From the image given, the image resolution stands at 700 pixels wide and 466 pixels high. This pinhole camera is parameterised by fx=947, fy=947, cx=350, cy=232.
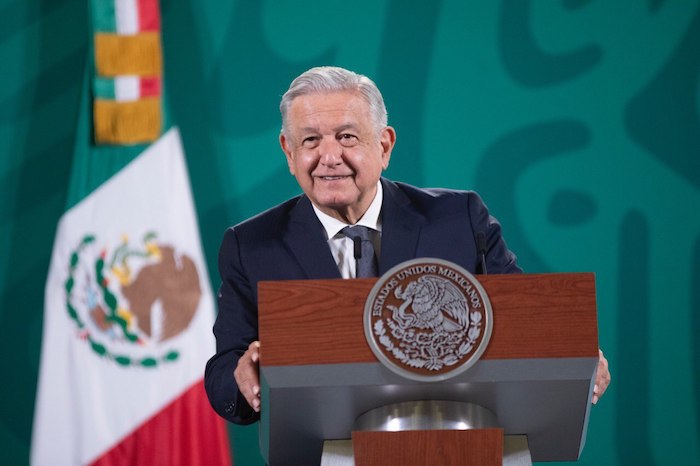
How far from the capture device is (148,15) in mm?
3969

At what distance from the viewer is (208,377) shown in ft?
6.56

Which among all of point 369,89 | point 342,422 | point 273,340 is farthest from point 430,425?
point 369,89

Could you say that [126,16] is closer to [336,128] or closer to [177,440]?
[177,440]

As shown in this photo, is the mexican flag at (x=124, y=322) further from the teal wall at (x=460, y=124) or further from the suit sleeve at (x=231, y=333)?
the suit sleeve at (x=231, y=333)

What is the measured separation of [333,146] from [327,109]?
86mm

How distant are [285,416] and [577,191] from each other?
9.19 ft

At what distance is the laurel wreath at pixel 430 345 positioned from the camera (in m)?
1.44

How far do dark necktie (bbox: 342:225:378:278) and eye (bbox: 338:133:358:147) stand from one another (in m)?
0.19

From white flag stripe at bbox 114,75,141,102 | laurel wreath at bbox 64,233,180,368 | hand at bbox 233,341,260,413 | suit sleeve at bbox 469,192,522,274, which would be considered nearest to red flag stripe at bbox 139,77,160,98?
white flag stripe at bbox 114,75,141,102

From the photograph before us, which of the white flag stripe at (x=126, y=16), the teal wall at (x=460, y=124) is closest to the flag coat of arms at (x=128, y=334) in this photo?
the teal wall at (x=460, y=124)

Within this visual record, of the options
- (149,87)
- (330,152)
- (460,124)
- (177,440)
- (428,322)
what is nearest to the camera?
(428,322)

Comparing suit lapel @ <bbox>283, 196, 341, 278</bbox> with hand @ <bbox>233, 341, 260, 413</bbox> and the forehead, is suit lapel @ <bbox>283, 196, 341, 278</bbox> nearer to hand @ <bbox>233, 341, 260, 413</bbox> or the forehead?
the forehead

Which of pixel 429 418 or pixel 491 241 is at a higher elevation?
pixel 491 241

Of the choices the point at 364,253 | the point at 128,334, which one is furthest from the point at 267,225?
the point at 128,334
